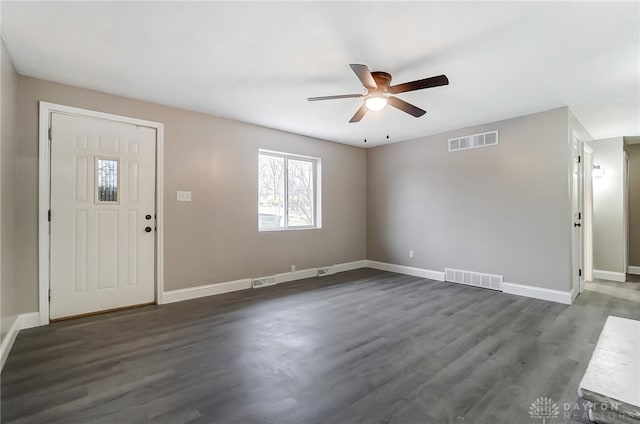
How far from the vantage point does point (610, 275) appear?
17.5 ft

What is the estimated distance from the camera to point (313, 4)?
78.5 inches

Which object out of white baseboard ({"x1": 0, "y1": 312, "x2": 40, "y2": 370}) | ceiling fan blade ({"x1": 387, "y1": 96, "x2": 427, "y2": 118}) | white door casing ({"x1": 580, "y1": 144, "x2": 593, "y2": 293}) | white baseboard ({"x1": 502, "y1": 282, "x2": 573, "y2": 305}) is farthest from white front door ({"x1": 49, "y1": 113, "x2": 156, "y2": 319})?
white door casing ({"x1": 580, "y1": 144, "x2": 593, "y2": 293})

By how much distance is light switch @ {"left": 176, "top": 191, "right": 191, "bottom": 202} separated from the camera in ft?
13.3

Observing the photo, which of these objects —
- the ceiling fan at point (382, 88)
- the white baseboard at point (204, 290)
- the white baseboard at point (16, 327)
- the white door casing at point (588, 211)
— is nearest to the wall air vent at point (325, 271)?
the white baseboard at point (204, 290)

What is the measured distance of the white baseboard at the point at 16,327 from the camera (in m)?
2.36

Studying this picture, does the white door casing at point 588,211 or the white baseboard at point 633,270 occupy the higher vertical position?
the white door casing at point 588,211

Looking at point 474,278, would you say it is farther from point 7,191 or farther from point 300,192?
point 7,191

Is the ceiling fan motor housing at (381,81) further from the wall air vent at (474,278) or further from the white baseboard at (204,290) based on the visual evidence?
the wall air vent at (474,278)

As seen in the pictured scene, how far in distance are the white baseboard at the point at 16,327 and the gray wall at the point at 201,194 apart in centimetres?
10

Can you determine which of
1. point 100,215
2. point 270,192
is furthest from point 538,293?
point 100,215

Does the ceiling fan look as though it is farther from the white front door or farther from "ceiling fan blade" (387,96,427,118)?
the white front door

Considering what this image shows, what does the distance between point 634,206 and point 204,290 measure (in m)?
8.18

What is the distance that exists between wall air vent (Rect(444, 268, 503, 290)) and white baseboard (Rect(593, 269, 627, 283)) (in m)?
2.58

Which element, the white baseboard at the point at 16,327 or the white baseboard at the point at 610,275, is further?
the white baseboard at the point at 610,275
